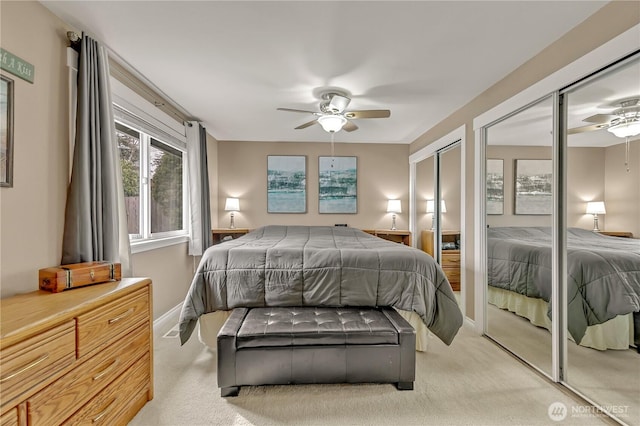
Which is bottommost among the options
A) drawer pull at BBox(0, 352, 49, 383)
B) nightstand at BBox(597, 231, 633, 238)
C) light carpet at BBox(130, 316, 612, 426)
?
light carpet at BBox(130, 316, 612, 426)

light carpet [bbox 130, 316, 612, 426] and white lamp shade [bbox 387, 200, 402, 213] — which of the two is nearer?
light carpet [bbox 130, 316, 612, 426]

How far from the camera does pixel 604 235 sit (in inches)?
73.3

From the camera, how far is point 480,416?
69.0 inches

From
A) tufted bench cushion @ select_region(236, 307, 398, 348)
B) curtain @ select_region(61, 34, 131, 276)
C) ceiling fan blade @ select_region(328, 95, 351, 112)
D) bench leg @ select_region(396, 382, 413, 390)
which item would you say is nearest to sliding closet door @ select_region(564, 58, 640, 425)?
bench leg @ select_region(396, 382, 413, 390)

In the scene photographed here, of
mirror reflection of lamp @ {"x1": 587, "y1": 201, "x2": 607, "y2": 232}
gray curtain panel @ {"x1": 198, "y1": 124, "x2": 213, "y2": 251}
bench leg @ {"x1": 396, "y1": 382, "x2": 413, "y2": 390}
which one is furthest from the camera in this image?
gray curtain panel @ {"x1": 198, "y1": 124, "x2": 213, "y2": 251}

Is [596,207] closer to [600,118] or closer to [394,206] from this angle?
[600,118]

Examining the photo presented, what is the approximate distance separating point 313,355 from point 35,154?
2.02 meters

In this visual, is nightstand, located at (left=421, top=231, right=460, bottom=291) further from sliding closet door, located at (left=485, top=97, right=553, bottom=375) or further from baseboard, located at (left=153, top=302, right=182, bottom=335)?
baseboard, located at (left=153, top=302, right=182, bottom=335)

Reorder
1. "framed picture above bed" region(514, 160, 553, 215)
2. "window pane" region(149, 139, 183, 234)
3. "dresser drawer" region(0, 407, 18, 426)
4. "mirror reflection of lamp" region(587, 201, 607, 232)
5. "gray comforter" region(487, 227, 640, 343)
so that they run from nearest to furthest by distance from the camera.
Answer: "dresser drawer" region(0, 407, 18, 426), "gray comforter" region(487, 227, 640, 343), "mirror reflection of lamp" region(587, 201, 607, 232), "framed picture above bed" region(514, 160, 553, 215), "window pane" region(149, 139, 183, 234)

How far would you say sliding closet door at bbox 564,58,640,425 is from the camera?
66.8 inches

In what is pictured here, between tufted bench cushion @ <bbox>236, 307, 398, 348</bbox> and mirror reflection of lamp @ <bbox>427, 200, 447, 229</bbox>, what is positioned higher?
mirror reflection of lamp @ <bbox>427, 200, 447, 229</bbox>

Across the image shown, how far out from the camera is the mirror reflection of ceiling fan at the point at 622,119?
1632 mm

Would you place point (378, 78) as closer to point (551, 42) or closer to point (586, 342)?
point (551, 42)

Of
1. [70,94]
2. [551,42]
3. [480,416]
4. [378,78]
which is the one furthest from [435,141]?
[70,94]
